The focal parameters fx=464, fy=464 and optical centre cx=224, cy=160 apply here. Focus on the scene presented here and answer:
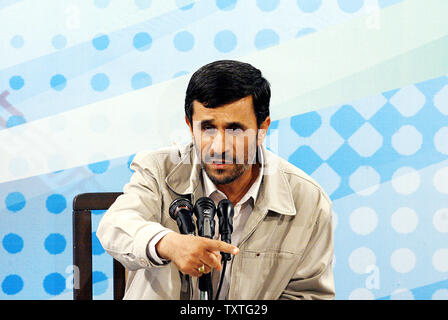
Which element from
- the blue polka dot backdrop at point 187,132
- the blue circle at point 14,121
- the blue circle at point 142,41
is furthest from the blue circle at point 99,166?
the blue circle at point 142,41

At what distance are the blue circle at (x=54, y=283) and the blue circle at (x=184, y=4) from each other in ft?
3.01

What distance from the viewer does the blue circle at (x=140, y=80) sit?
4.74 feet

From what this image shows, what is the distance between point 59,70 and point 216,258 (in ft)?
3.24

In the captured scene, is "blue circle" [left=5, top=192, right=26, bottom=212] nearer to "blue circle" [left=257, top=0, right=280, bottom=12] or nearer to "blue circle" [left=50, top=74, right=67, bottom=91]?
"blue circle" [left=50, top=74, right=67, bottom=91]

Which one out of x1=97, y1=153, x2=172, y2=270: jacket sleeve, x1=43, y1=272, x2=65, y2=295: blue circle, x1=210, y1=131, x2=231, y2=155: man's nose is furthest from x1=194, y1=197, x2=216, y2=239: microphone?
x1=43, y1=272, x2=65, y2=295: blue circle

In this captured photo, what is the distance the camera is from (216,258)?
71 cm

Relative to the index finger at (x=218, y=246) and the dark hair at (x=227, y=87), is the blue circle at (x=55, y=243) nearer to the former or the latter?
the dark hair at (x=227, y=87)

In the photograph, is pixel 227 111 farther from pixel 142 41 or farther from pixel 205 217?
pixel 142 41

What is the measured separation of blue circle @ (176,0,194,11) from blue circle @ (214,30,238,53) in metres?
0.13

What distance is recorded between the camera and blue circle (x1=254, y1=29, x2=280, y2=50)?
1455mm

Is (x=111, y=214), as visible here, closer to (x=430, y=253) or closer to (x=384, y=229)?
(x=384, y=229)
